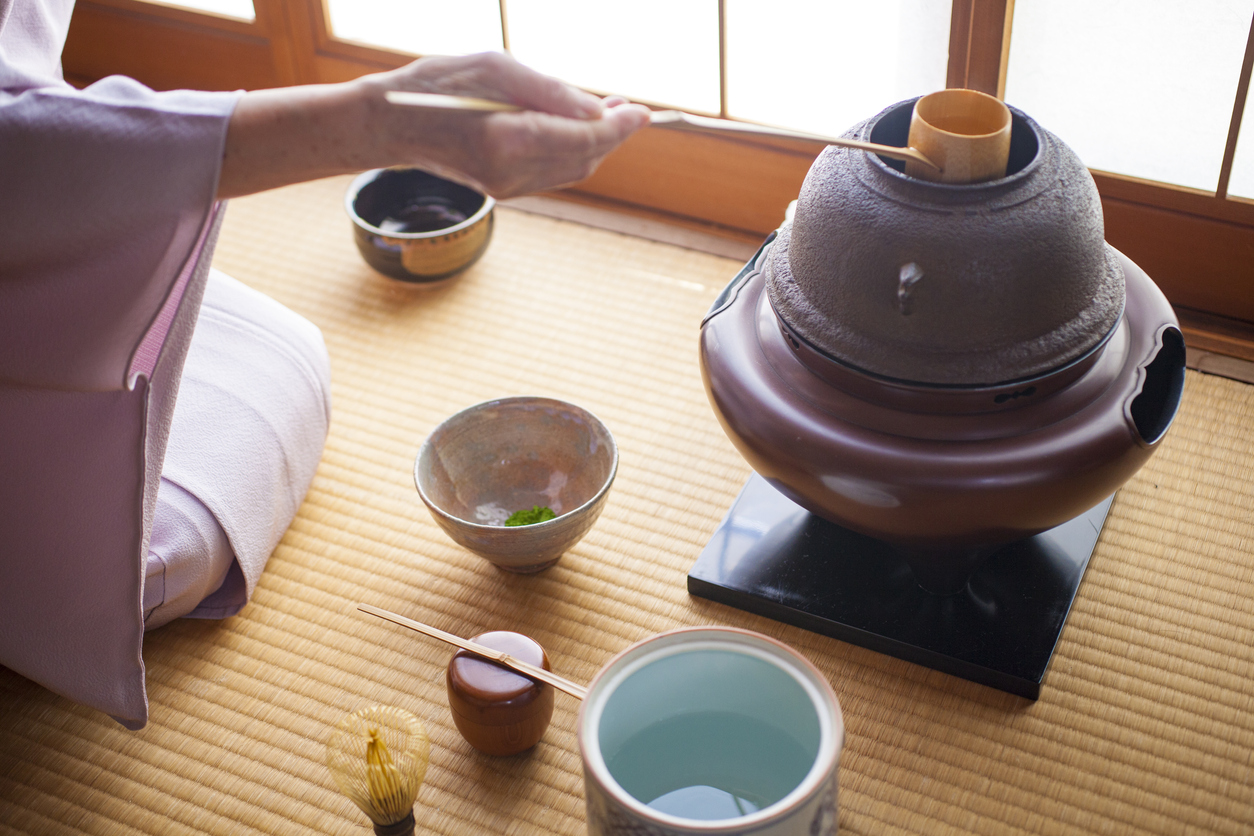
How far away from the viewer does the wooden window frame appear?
2.28 metres

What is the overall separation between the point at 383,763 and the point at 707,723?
428 millimetres

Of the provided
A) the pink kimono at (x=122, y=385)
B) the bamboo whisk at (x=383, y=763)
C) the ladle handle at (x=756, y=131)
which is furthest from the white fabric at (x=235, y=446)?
the ladle handle at (x=756, y=131)

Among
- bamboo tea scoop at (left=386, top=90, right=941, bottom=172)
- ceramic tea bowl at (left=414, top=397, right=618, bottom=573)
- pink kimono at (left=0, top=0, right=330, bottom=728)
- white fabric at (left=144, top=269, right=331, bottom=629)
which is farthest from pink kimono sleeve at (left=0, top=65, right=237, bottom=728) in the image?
ceramic tea bowl at (left=414, top=397, right=618, bottom=573)

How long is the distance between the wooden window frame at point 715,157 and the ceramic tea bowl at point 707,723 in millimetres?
1098

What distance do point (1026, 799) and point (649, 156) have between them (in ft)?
5.89

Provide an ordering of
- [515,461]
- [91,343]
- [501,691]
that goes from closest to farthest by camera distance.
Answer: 1. [91,343]
2. [501,691]
3. [515,461]

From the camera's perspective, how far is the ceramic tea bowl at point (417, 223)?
8.32 ft

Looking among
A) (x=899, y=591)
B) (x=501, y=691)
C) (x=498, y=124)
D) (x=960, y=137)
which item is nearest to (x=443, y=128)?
(x=498, y=124)

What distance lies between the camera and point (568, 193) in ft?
9.86

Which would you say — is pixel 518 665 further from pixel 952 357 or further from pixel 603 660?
pixel 952 357

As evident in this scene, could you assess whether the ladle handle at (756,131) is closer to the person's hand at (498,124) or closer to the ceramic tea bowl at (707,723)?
the person's hand at (498,124)

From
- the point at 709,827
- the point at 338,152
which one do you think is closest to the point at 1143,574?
the point at 709,827

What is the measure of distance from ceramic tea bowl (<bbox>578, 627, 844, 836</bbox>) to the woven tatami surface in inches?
8.1

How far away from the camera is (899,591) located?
1.83 meters
